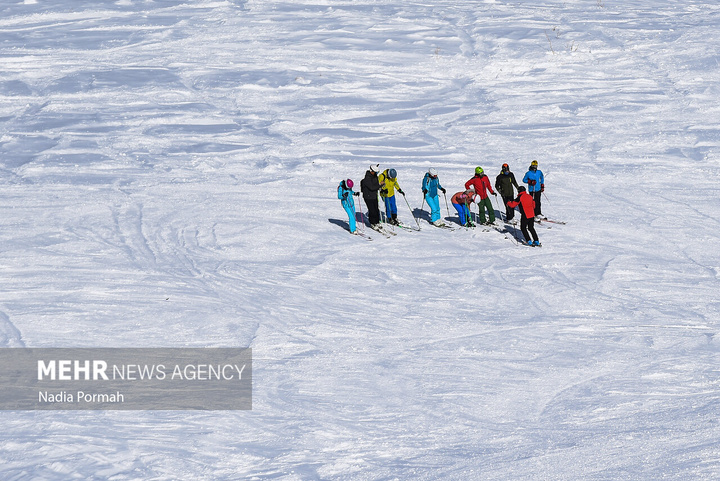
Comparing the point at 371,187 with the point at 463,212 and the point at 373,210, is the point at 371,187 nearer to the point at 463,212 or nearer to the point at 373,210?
the point at 373,210

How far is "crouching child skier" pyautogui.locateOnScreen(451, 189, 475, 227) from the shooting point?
15.8 metres

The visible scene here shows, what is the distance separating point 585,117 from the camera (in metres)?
21.8

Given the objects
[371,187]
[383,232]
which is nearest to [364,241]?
[383,232]

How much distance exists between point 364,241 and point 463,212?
2.16 metres

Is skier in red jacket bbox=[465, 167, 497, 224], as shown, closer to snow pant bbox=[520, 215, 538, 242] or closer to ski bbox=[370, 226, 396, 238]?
snow pant bbox=[520, 215, 538, 242]

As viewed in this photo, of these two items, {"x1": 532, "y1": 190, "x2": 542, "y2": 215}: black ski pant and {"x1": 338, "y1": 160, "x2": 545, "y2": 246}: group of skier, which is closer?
{"x1": 338, "y1": 160, "x2": 545, "y2": 246}: group of skier

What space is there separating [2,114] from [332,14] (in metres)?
11.8

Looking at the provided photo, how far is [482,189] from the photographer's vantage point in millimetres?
15836

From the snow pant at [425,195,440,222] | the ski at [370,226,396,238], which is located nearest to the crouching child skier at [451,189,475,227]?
the snow pant at [425,195,440,222]

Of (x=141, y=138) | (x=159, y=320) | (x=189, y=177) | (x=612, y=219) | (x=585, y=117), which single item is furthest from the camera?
(x=585, y=117)

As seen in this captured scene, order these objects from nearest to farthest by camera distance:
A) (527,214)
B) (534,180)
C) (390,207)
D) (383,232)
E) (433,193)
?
(527,214) → (383,232) → (534,180) → (433,193) → (390,207)

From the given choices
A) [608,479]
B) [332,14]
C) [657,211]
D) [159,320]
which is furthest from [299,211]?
[332,14]

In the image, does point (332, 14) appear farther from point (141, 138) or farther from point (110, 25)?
point (141, 138)

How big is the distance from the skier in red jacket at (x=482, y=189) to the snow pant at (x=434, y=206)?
648mm
